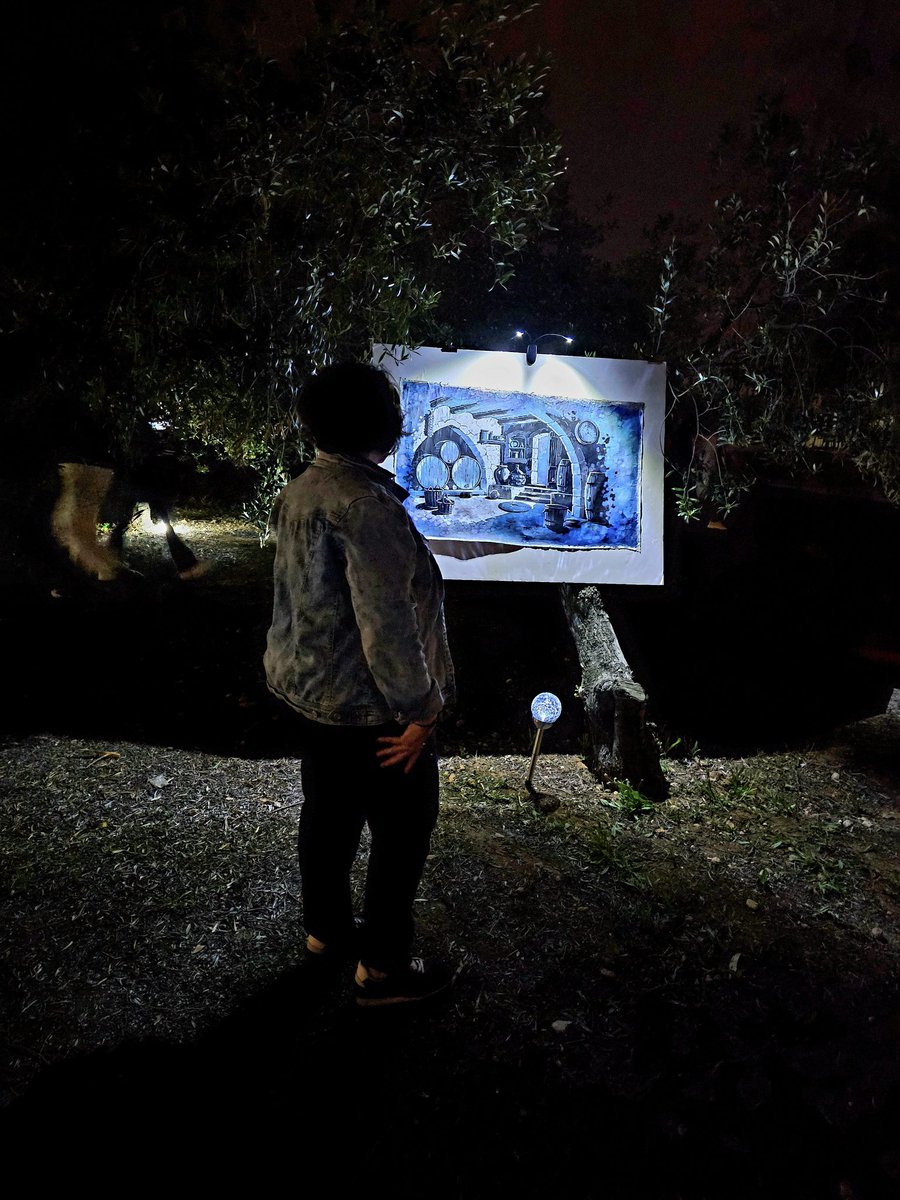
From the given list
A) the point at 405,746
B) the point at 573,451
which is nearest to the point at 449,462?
the point at 573,451

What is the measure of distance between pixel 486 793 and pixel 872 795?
349cm

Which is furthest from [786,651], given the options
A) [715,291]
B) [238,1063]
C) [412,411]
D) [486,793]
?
[238,1063]

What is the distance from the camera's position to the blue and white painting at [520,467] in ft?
16.7

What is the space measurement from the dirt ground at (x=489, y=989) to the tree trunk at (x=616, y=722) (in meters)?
0.20

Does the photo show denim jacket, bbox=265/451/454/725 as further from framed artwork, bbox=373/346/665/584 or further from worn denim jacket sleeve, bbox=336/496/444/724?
framed artwork, bbox=373/346/665/584

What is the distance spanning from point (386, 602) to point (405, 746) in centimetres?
54

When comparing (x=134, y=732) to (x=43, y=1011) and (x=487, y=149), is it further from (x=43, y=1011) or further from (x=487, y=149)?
(x=487, y=149)

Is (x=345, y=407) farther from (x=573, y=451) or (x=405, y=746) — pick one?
(x=573, y=451)

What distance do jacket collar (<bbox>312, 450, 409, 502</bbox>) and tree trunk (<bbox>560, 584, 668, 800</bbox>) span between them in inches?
149

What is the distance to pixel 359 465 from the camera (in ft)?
A: 7.85

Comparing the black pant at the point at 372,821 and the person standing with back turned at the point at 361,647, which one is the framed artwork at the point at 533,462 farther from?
the black pant at the point at 372,821

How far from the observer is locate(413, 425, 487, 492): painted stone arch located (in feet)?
16.7

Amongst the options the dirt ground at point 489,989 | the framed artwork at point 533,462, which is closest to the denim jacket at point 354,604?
the dirt ground at point 489,989

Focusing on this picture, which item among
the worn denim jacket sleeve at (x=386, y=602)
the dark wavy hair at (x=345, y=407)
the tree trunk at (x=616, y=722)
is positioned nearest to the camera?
the worn denim jacket sleeve at (x=386, y=602)
